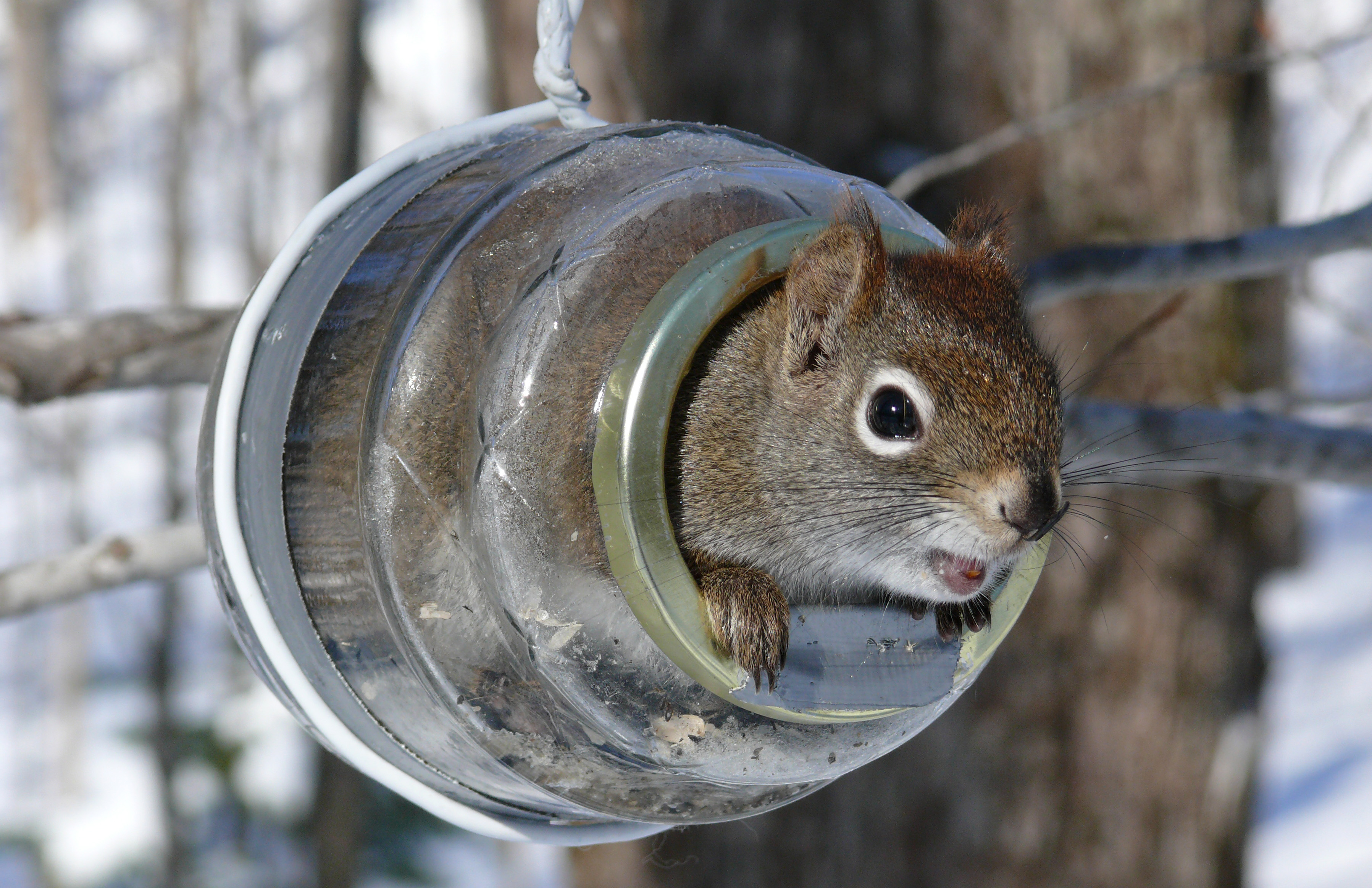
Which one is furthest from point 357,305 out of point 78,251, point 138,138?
point 138,138

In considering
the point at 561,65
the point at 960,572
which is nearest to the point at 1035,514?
the point at 960,572

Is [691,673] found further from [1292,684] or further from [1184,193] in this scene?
[1292,684]

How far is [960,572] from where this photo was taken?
115 centimetres

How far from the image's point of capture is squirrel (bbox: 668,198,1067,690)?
1151 mm

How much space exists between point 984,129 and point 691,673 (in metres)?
2.12

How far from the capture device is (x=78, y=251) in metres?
5.90

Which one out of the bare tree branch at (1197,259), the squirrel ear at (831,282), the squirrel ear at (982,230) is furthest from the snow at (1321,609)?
the squirrel ear at (831,282)

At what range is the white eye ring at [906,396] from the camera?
116 cm

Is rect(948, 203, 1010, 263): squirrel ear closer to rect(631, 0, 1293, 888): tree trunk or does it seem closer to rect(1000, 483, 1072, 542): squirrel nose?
rect(1000, 483, 1072, 542): squirrel nose

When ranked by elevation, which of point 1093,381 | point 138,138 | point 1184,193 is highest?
point 138,138

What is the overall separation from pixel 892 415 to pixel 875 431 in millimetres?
22

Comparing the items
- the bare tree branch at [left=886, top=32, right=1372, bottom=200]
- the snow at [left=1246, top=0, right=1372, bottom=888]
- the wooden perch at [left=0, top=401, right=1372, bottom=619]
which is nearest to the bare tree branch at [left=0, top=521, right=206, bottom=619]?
the wooden perch at [left=0, top=401, right=1372, bottom=619]

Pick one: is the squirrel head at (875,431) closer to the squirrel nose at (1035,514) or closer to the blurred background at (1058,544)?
the squirrel nose at (1035,514)

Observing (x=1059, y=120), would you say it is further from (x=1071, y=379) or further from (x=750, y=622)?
(x=750, y=622)
